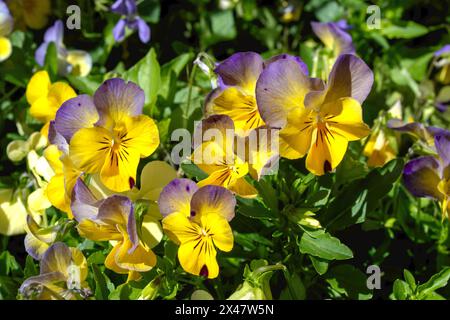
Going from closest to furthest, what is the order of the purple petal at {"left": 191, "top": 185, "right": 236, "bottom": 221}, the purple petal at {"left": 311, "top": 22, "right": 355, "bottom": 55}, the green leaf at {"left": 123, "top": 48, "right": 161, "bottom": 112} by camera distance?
the purple petal at {"left": 191, "top": 185, "right": 236, "bottom": 221} → the green leaf at {"left": 123, "top": 48, "right": 161, "bottom": 112} → the purple petal at {"left": 311, "top": 22, "right": 355, "bottom": 55}

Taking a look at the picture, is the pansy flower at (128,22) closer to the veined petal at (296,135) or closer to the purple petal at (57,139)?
the purple petal at (57,139)

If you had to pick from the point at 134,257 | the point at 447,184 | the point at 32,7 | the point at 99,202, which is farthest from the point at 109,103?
the point at 32,7

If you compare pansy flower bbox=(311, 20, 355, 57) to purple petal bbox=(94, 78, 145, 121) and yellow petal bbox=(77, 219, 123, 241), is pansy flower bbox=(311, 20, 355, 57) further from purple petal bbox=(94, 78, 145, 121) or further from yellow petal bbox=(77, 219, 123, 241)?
yellow petal bbox=(77, 219, 123, 241)

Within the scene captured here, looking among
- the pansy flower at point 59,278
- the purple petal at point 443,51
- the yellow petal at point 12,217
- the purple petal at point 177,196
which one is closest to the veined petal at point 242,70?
the purple petal at point 177,196

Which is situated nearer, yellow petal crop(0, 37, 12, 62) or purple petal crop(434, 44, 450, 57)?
yellow petal crop(0, 37, 12, 62)

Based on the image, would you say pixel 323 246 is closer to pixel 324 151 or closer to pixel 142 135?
pixel 324 151

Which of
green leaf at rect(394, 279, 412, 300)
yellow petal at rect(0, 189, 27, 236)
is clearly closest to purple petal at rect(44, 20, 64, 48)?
yellow petal at rect(0, 189, 27, 236)

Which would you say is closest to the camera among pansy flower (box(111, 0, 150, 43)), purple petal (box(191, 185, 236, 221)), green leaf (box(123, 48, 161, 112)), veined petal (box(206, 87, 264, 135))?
purple petal (box(191, 185, 236, 221))

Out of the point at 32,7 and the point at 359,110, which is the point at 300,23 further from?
the point at 359,110
